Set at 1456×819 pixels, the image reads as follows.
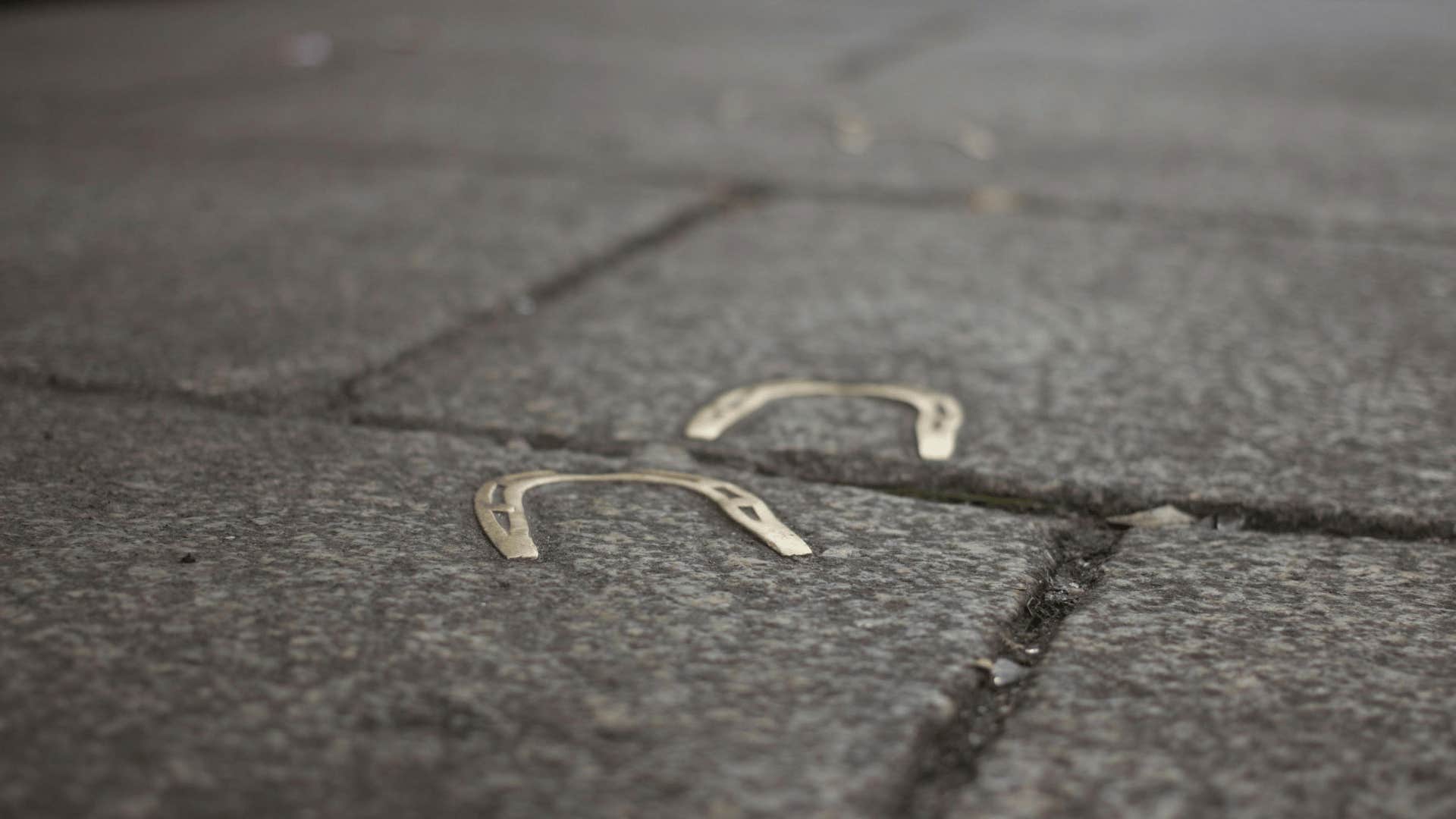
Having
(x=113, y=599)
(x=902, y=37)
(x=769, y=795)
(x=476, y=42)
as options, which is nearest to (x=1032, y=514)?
(x=769, y=795)

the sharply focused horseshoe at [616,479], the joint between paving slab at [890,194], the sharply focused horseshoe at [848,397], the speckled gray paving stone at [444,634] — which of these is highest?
the joint between paving slab at [890,194]

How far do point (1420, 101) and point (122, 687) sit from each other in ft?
14.1

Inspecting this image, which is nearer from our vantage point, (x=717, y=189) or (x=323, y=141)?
(x=717, y=189)

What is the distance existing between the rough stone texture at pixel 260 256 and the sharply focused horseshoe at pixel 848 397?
0.47 metres

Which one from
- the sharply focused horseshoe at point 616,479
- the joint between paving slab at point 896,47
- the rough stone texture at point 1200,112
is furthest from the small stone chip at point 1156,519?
the joint between paving slab at point 896,47

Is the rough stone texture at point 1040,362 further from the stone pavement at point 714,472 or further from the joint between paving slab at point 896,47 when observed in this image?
the joint between paving slab at point 896,47

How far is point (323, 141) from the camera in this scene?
Result: 341cm

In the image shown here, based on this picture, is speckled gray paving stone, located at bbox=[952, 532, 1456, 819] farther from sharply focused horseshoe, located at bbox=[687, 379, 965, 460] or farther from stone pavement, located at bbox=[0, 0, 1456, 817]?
sharply focused horseshoe, located at bbox=[687, 379, 965, 460]

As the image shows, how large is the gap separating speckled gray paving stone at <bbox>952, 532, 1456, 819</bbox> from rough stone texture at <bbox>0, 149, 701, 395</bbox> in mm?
1037

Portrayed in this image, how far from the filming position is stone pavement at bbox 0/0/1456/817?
1000mm

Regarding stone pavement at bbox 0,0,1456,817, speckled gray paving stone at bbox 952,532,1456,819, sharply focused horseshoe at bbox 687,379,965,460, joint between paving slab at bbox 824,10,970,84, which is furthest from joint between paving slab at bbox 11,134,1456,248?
joint between paving slab at bbox 824,10,970,84

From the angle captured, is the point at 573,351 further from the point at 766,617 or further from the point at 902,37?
the point at 902,37

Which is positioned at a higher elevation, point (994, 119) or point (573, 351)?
point (994, 119)

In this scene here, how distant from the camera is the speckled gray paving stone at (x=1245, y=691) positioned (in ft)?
3.16
